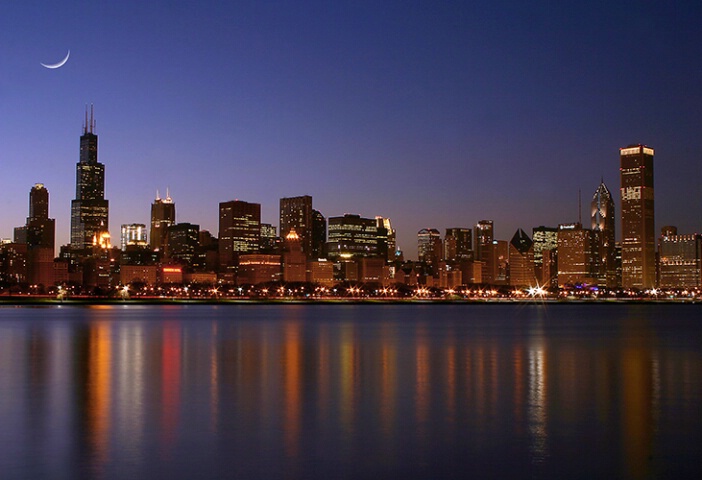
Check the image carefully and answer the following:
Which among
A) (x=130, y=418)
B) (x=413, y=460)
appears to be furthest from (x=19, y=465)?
(x=413, y=460)

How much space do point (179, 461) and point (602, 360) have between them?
28.0m

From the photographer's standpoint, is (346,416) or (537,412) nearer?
(346,416)

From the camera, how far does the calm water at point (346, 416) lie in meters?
14.9

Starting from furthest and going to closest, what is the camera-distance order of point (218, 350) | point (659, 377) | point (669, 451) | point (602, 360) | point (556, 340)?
1. point (556, 340)
2. point (218, 350)
3. point (602, 360)
4. point (659, 377)
5. point (669, 451)

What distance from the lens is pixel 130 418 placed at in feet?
65.8

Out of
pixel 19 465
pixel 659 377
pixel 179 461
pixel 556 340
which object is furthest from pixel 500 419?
pixel 556 340

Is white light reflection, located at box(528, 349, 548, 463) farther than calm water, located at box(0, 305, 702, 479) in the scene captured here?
Yes

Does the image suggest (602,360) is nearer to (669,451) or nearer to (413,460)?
(669,451)

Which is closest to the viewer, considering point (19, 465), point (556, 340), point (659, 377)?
point (19, 465)

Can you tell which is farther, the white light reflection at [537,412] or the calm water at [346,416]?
the white light reflection at [537,412]

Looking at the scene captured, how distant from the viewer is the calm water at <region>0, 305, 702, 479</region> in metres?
14.9

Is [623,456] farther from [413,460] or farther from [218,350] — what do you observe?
[218,350]

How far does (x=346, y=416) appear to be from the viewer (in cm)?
2052

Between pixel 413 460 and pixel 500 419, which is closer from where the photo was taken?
pixel 413 460
